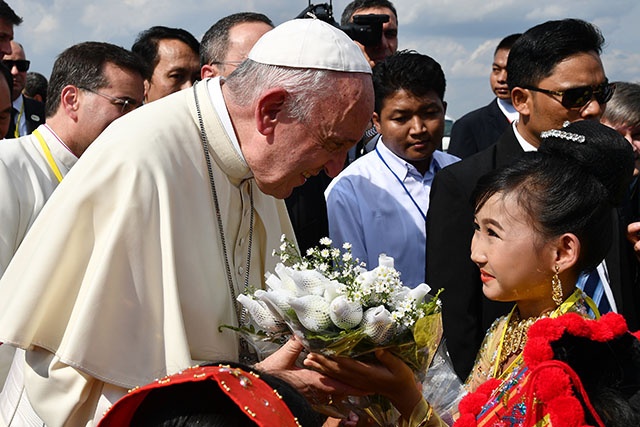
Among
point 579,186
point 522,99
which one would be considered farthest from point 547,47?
point 579,186

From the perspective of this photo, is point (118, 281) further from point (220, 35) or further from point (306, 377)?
point (220, 35)

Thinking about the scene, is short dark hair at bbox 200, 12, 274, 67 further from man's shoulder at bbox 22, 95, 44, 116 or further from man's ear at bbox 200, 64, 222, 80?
man's shoulder at bbox 22, 95, 44, 116

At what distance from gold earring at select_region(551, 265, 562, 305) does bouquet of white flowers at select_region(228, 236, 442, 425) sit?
2.05 ft

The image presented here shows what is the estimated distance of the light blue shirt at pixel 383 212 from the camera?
17.1ft

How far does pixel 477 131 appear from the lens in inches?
307

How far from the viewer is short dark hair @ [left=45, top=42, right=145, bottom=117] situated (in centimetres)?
496

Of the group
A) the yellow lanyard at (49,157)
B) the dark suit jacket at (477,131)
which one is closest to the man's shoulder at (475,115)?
the dark suit jacket at (477,131)

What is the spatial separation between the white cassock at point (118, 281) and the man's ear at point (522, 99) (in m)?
2.02

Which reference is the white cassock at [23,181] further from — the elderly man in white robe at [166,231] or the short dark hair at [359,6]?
the short dark hair at [359,6]

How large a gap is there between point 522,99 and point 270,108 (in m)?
1.86

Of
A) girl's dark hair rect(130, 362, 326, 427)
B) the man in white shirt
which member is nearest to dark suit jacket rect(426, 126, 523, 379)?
the man in white shirt

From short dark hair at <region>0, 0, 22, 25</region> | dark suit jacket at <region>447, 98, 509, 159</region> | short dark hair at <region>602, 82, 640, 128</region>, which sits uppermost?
short dark hair at <region>0, 0, 22, 25</region>

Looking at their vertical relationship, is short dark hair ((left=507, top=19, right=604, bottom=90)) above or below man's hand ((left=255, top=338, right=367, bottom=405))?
above

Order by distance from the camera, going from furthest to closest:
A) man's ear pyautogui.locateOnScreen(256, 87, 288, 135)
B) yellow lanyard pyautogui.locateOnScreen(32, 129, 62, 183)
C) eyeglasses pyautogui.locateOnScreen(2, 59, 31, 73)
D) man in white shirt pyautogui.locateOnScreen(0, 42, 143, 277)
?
1. eyeglasses pyautogui.locateOnScreen(2, 59, 31, 73)
2. yellow lanyard pyautogui.locateOnScreen(32, 129, 62, 183)
3. man in white shirt pyautogui.locateOnScreen(0, 42, 143, 277)
4. man's ear pyautogui.locateOnScreen(256, 87, 288, 135)
